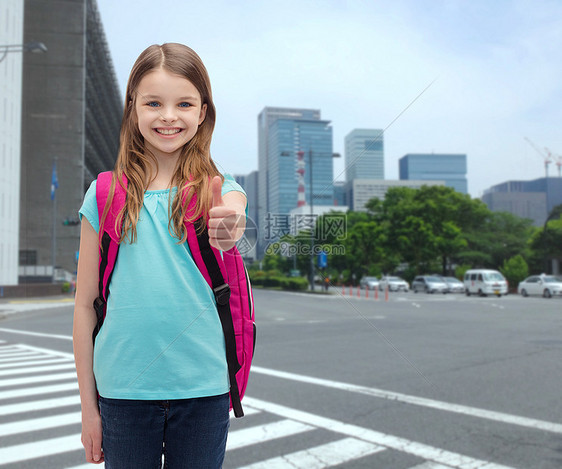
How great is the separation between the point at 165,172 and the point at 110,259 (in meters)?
0.30

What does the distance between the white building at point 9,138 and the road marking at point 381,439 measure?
32.8m

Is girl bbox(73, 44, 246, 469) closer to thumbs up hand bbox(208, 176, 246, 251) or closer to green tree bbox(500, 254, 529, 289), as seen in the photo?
thumbs up hand bbox(208, 176, 246, 251)

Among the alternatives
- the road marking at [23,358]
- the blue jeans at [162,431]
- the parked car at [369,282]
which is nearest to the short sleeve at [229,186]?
the blue jeans at [162,431]

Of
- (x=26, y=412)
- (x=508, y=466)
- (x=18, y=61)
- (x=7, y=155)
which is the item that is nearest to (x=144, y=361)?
A: (x=508, y=466)

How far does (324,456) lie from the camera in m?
3.97

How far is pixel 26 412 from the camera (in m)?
5.50

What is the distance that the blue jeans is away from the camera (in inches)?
57.1

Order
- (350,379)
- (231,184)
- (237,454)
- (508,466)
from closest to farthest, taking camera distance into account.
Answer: (231,184) → (508,466) → (237,454) → (350,379)

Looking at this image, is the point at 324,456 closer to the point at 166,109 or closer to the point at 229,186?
the point at 229,186

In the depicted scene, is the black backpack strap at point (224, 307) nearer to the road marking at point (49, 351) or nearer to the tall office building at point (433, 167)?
the tall office building at point (433, 167)

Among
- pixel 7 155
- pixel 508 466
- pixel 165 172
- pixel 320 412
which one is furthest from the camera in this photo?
pixel 7 155

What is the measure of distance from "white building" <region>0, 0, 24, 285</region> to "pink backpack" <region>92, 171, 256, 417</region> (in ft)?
117

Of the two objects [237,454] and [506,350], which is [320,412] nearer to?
[237,454]

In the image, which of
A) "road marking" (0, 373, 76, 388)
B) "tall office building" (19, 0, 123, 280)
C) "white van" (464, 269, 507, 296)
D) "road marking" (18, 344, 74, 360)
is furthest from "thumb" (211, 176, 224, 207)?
"tall office building" (19, 0, 123, 280)
